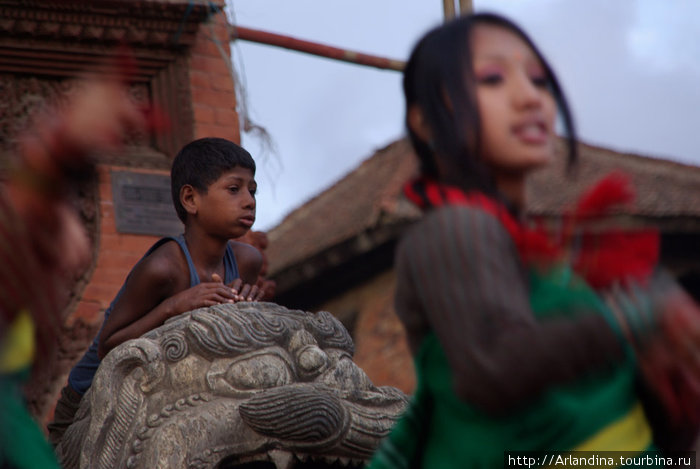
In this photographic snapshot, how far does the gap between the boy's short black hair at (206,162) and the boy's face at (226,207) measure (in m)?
0.02

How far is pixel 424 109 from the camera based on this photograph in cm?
189

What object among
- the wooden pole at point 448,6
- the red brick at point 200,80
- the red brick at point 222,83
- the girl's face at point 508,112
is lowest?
the red brick at point 222,83

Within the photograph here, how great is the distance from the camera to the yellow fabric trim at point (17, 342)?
1.91m

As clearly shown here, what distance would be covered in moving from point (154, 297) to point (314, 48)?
332cm

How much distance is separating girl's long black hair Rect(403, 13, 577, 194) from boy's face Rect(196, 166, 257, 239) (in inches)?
69.5

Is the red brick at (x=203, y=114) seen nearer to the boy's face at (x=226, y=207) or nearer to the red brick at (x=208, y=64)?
the red brick at (x=208, y=64)

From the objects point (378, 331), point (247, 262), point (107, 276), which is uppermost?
point (247, 262)

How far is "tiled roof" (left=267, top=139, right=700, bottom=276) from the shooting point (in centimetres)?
1451

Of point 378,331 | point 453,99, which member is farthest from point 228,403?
point 378,331

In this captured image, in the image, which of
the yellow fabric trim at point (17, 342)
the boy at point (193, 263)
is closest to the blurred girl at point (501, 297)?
the yellow fabric trim at point (17, 342)

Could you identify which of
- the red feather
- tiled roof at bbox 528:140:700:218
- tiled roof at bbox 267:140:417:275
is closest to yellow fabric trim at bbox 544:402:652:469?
the red feather

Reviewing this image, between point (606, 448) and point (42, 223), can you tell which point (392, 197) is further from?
point (606, 448)

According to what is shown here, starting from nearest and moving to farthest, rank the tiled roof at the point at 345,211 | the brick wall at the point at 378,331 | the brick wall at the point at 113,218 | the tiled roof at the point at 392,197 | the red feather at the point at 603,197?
1. the red feather at the point at 603,197
2. the brick wall at the point at 113,218
3. the brick wall at the point at 378,331
4. the tiled roof at the point at 345,211
5. the tiled roof at the point at 392,197

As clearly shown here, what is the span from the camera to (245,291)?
3.41m
